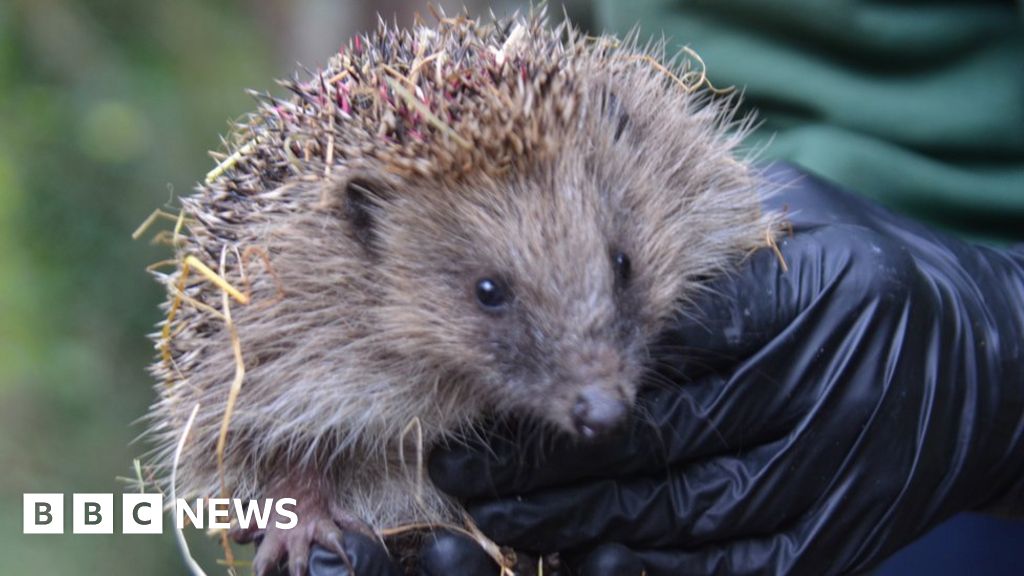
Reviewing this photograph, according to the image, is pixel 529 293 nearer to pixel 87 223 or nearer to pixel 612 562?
pixel 612 562

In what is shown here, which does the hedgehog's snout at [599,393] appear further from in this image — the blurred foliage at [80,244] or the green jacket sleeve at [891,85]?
the blurred foliage at [80,244]

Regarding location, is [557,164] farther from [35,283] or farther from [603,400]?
[35,283]

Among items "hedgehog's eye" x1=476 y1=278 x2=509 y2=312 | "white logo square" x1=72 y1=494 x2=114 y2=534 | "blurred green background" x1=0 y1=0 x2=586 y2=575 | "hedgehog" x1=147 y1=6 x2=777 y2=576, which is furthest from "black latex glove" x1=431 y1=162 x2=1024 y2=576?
"blurred green background" x1=0 y1=0 x2=586 y2=575

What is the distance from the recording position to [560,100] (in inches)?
97.3

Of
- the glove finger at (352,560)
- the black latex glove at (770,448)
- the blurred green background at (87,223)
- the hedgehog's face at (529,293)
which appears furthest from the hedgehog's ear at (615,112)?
the blurred green background at (87,223)

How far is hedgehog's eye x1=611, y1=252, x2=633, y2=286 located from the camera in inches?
96.1

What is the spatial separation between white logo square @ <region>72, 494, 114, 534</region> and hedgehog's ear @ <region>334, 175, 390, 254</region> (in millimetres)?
3130

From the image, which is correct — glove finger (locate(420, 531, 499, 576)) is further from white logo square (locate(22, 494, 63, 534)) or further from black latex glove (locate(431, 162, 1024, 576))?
white logo square (locate(22, 494, 63, 534))

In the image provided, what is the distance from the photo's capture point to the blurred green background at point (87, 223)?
6094 millimetres

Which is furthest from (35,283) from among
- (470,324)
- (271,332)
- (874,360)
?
(874,360)

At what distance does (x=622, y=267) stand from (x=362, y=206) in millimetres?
611

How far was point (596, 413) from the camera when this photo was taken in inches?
85.7

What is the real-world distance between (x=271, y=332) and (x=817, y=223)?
1403 mm

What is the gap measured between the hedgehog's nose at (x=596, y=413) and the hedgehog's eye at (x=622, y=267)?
336 millimetres
